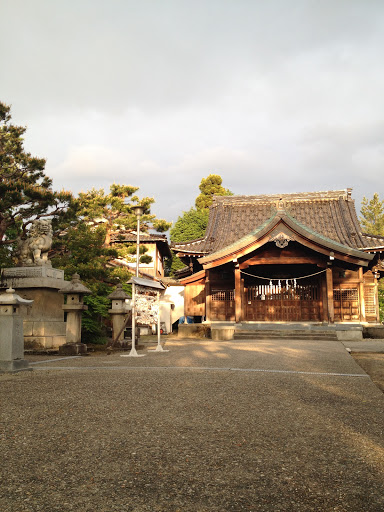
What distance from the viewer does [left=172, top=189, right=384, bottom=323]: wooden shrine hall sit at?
19.4 meters

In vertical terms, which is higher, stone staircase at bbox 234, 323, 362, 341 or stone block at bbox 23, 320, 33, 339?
stone block at bbox 23, 320, 33, 339

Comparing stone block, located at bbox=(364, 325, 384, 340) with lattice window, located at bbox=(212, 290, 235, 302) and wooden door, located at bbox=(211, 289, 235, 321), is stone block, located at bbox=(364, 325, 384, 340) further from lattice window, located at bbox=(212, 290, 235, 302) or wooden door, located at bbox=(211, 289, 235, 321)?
lattice window, located at bbox=(212, 290, 235, 302)

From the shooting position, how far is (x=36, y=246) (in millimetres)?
12562

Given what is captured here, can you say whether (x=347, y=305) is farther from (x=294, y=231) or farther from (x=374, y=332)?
(x=294, y=231)

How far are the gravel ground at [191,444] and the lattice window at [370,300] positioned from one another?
54.9 ft

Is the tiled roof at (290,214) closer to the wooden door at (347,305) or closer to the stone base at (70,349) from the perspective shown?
the wooden door at (347,305)

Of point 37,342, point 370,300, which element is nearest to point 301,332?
point 370,300

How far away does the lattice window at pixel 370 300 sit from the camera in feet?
72.6

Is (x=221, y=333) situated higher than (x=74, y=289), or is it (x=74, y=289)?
(x=74, y=289)

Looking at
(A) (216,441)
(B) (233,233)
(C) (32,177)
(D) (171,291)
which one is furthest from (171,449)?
(D) (171,291)

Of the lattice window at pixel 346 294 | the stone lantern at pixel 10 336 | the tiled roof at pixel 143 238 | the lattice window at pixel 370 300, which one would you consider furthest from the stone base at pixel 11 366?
the tiled roof at pixel 143 238

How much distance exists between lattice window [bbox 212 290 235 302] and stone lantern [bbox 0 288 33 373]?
14365 mm

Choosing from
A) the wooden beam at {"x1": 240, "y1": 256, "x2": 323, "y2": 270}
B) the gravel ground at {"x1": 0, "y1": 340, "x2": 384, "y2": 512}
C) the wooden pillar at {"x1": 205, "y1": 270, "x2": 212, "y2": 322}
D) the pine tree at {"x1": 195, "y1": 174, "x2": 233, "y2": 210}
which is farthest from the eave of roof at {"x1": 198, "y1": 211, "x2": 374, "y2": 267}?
the pine tree at {"x1": 195, "y1": 174, "x2": 233, "y2": 210}

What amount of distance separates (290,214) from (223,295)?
6.03 m
